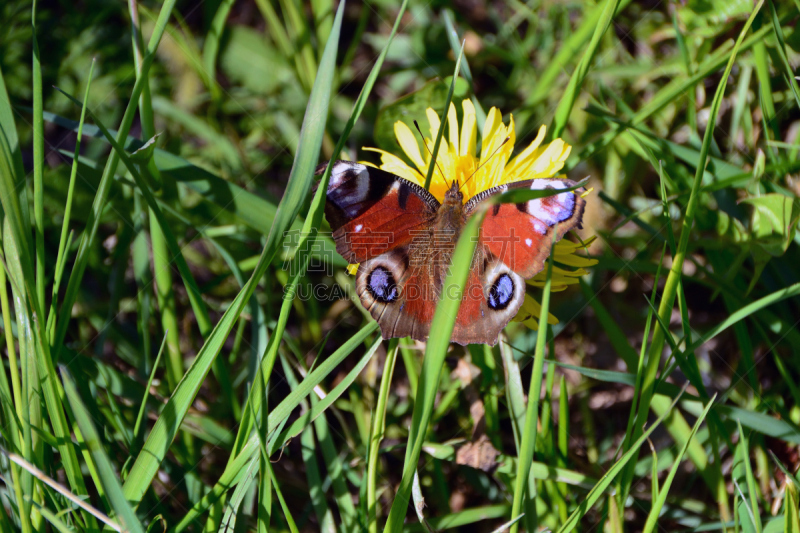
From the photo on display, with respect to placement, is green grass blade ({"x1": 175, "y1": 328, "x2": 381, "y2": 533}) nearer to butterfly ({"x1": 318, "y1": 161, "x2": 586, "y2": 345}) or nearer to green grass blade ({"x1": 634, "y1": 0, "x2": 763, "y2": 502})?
butterfly ({"x1": 318, "y1": 161, "x2": 586, "y2": 345})

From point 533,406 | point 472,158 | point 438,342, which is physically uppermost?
point 472,158

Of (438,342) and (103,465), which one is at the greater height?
(438,342)

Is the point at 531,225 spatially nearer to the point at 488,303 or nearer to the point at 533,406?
the point at 488,303

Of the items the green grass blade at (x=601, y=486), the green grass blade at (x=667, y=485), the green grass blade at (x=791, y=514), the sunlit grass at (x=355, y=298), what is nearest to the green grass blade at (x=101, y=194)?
the sunlit grass at (x=355, y=298)

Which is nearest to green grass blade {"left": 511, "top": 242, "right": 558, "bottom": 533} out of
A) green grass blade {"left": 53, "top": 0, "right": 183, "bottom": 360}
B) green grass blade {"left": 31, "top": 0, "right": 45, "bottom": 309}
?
green grass blade {"left": 53, "top": 0, "right": 183, "bottom": 360}

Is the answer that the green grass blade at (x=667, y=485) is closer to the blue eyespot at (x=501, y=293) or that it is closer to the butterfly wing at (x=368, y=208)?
the blue eyespot at (x=501, y=293)

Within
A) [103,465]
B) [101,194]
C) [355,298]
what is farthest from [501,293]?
[101,194]

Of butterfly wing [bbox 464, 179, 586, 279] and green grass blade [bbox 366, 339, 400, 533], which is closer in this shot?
butterfly wing [bbox 464, 179, 586, 279]
